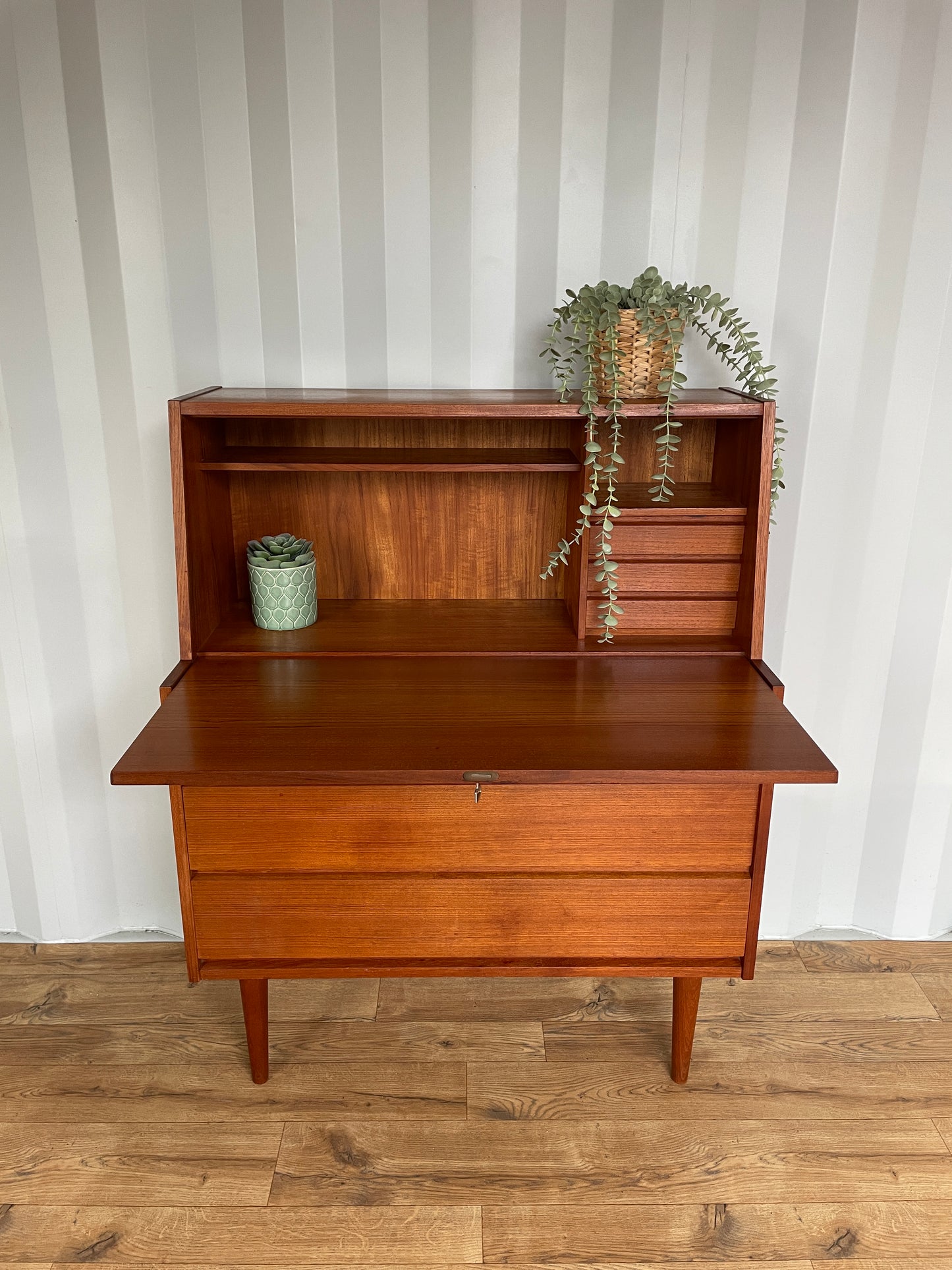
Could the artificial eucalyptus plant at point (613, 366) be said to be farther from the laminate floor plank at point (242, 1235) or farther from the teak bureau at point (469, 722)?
the laminate floor plank at point (242, 1235)

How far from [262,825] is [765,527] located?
3.50 ft

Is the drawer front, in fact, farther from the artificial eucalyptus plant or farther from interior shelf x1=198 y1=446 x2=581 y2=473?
interior shelf x1=198 y1=446 x2=581 y2=473

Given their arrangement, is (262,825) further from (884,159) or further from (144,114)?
(884,159)

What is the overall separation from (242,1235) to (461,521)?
139 cm

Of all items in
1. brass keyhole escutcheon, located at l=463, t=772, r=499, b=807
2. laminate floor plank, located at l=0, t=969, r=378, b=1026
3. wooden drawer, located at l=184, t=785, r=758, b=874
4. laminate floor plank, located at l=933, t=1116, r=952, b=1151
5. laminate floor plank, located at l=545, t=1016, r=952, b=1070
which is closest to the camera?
brass keyhole escutcheon, located at l=463, t=772, r=499, b=807

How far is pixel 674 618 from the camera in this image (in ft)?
6.41

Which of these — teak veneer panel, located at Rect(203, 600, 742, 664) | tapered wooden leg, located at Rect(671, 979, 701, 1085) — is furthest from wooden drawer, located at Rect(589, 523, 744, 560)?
tapered wooden leg, located at Rect(671, 979, 701, 1085)

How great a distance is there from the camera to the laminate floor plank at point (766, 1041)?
6.62ft

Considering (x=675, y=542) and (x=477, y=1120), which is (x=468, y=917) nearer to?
(x=477, y=1120)

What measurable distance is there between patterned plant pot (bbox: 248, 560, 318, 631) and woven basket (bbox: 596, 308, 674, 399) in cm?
69

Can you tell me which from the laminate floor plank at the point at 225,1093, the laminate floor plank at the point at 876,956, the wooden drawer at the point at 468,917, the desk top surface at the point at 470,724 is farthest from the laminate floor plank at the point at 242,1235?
the laminate floor plank at the point at 876,956

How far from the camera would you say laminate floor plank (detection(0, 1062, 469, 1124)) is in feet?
6.12

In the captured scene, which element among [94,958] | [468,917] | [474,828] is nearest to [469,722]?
[474,828]

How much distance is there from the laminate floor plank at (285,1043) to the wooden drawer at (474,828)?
661 millimetres
